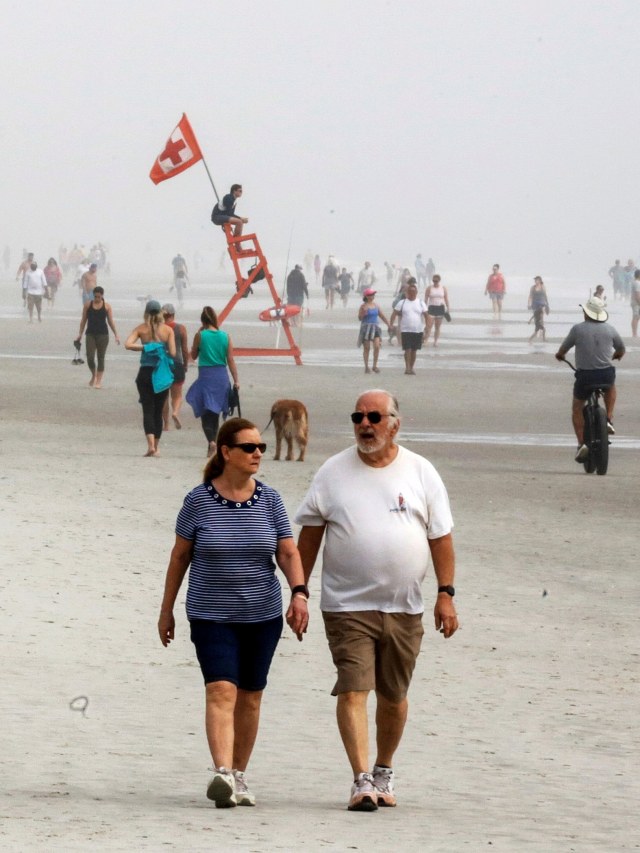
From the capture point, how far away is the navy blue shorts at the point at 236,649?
21.5ft

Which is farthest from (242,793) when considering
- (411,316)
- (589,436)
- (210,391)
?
(411,316)

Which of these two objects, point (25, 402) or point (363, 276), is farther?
point (363, 276)

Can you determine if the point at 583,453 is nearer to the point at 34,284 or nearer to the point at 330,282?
the point at 34,284

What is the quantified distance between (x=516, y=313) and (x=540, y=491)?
4886cm

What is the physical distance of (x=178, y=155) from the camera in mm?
33812

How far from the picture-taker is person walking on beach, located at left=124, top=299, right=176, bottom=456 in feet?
58.4

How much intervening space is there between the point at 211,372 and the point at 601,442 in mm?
3672

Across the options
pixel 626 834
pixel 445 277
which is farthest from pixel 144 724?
pixel 445 277

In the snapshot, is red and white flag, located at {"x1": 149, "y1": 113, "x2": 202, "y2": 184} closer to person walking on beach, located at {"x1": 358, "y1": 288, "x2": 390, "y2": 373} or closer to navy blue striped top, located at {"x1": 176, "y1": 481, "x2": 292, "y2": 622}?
person walking on beach, located at {"x1": 358, "y1": 288, "x2": 390, "y2": 373}

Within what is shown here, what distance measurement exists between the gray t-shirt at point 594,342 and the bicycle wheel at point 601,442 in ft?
1.42

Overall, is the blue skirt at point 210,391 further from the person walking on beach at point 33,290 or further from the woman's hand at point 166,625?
the person walking on beach at point 33,290

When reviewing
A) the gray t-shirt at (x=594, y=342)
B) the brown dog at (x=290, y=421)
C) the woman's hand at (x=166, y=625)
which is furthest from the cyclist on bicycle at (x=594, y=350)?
the woman's hand at (x=166, y=625)

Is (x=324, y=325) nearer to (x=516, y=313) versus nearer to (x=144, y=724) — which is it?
(x=516, y=313)

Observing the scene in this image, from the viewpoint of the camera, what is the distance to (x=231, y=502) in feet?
21.7
